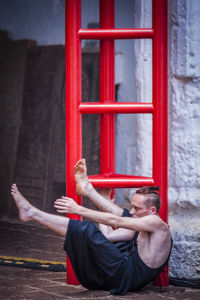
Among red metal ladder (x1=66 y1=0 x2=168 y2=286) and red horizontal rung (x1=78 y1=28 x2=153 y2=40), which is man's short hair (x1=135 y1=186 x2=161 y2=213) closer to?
red metal ladder (x1=66 y1=0 x2=168 y2=286)

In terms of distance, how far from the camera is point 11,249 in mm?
4062

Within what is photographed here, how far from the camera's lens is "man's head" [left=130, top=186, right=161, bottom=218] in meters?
2.69

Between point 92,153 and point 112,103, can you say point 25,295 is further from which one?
point 92,153

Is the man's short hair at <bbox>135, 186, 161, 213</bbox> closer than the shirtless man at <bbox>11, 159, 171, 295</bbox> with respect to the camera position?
No

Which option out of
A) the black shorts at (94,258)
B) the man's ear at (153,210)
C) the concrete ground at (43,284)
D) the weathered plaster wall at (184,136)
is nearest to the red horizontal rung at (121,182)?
the man's ear at (153,210)

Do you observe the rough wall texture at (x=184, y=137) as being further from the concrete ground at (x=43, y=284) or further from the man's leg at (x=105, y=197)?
the man's leg at (x=105, y=197)

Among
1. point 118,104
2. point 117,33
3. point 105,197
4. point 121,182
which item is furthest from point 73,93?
point 105,197

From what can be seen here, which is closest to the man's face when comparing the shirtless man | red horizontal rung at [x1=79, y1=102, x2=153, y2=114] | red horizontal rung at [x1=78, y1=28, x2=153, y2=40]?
the shirtless man

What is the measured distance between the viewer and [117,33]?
9.15 ft

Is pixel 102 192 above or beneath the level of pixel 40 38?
beneath

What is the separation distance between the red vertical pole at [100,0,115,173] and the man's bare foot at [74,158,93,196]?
34cm

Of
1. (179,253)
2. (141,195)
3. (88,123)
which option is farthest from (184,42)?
(88,123)

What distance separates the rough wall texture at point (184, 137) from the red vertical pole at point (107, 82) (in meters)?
0.35

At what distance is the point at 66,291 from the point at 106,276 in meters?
0.23
